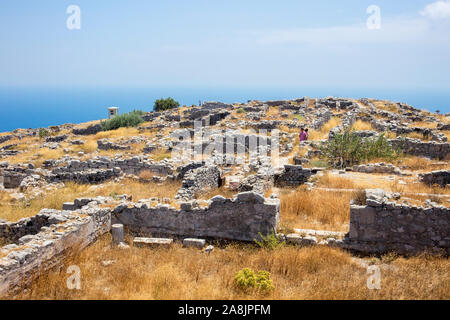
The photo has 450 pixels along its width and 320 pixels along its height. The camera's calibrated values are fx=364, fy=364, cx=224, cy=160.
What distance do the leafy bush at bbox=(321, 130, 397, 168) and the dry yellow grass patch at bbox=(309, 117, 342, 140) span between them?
5.92m

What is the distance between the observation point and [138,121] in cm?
4056

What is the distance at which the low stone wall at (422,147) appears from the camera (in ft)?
59.8

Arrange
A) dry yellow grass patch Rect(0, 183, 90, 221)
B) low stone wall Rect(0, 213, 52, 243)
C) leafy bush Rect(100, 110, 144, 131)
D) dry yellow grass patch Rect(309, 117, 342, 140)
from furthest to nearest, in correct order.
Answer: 1. leafy bush Rect(100, 110, 144, 131)
2. dry yellow grass patch Rect(309, 117, 342, 140)
3. dry yellow grass patch Rect(0, 183, 90, 221)
4. low stone wall Rect(0, 213, 52, 243)

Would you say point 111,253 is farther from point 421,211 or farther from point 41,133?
point 41,133

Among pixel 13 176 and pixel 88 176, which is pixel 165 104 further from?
pixel 88 176

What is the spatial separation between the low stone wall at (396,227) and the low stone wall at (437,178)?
6044mm

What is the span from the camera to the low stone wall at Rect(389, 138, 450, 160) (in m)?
18.2

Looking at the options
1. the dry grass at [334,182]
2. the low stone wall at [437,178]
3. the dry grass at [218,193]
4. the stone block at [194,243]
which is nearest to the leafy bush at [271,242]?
the stone block at [194,243]

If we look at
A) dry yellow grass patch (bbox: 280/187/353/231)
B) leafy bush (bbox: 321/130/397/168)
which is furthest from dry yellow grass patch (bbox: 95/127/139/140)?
dry yellow grass patch (bbox: 280/187/353/231)

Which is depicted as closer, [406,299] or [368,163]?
[406,299]

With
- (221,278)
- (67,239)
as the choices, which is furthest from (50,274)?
(221,278)

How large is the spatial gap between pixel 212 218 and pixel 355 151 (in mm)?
10230

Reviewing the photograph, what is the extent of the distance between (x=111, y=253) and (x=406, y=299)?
20.2 ft

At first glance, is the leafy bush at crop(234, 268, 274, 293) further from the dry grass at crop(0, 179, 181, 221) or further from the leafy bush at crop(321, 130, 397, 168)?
the leafy bush at crop(321, 130, 397, 168)
